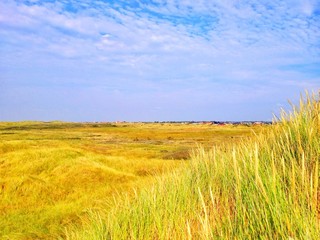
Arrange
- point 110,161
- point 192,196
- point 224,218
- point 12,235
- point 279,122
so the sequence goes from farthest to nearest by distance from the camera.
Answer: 1. point 110,161
2. point 12,235
3. point 279,122
4. point 192,196
5. point 224,218

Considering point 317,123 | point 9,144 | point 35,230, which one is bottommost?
point 35,230

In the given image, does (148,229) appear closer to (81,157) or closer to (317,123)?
(317,123)

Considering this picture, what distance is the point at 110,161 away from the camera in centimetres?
2239

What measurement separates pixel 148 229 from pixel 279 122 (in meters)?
4.40

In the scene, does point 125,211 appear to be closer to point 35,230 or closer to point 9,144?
point 35,230

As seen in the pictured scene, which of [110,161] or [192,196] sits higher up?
[192,196]

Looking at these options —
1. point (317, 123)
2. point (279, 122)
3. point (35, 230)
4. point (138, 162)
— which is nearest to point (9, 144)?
point (138, 162)

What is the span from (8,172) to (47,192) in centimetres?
332

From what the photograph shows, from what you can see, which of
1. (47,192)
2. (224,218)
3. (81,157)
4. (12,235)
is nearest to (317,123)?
(224,218)

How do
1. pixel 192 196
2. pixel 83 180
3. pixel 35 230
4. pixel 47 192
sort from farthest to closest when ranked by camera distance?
pixel 83 180 → pixel 47 192 → pixel 35 230 → pixel 192 196

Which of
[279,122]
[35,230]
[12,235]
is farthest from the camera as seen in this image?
[35,230]

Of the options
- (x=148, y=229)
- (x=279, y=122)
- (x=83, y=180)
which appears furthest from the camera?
(x=83, y=180)

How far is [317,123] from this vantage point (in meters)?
5.39

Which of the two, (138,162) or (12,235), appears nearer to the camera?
(12,235)
